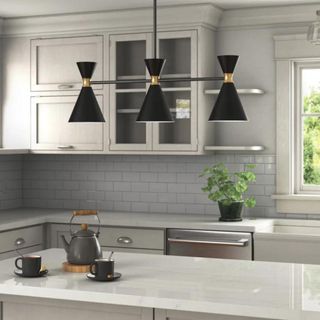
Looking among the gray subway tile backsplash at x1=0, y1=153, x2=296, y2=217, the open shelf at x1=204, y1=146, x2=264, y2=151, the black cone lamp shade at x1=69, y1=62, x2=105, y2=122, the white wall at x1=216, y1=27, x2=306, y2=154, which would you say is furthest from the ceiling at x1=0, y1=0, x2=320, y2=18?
the black cone lamp shade at x1=69, y1=62, x2=105, y2=122

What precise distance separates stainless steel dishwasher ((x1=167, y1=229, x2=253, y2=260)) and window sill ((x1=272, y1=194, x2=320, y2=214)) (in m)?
0.68

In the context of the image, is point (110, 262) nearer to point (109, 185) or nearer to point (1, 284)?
point (1, 284)

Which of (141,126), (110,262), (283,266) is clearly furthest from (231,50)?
(110,262)

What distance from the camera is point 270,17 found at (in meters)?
5.60

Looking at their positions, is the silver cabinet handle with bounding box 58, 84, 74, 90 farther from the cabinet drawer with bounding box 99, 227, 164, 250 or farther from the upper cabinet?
the cabinet drawer with bounding box 99, 227, 164, 250

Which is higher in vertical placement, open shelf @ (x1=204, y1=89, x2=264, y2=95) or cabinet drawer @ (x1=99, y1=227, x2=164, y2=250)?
open shelf @ (x1=204, y1=89, x2=264, y2=95)

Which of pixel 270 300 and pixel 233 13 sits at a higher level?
pixel 233 13

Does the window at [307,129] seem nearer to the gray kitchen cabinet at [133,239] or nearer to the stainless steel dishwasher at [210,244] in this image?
the stainless steel dishwasher at [210,244]

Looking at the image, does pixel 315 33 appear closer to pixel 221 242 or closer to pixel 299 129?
pixel 221 242

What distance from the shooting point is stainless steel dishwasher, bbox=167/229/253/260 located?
5.08 meters

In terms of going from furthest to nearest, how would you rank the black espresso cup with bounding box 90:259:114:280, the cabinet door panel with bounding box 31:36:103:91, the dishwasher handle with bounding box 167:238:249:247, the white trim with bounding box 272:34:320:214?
the cabinet door panel with bounding box 31:36:103:91 → the white trim with bounding box 272:34:320:214 → the dishwasher handle with bounding box 167:238:249:247 → the black espresso cup with bounding box 90:259:114:280

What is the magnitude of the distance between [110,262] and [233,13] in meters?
3.14

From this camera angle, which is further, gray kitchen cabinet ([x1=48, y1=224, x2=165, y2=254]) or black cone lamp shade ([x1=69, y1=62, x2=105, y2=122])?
gray kitchen cabinet ([x1=48, y1=224, x2=165, y2=254])

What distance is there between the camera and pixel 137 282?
10.4 ft
